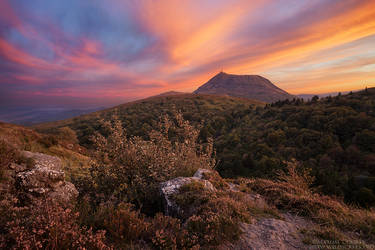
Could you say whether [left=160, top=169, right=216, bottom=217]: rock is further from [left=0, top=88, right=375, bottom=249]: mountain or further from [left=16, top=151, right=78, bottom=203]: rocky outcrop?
[left=16, top=151, right=78, bottom=203]: rocky outcrop

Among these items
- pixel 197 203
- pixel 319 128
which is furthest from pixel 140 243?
pixel 319 128

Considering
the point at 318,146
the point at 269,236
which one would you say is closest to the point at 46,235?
the point at 269,236

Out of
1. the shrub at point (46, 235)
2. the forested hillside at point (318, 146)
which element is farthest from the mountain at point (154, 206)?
the forested hillside at point (318, 146)

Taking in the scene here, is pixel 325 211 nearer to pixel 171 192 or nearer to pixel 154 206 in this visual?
pixel 171 192

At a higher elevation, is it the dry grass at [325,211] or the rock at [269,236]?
the rock at [269,236]

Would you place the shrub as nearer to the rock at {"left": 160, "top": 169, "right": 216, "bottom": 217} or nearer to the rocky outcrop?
the rocky outcrop

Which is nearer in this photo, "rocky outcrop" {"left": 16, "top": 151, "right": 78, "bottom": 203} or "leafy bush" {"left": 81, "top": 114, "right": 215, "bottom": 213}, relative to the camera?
"rocky outcrop" {"left": 16, "top": 151, "right": 78, "bottom": 203}

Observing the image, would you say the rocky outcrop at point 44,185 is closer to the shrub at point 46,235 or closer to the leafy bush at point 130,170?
the leafy bush at point 130,170

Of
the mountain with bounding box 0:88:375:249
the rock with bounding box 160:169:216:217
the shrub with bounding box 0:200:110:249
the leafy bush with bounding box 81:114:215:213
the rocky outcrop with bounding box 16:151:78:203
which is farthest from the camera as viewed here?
the leafy bush with bounding box 81:114:215:213

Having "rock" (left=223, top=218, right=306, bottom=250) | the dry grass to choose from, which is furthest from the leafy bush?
the dry grass

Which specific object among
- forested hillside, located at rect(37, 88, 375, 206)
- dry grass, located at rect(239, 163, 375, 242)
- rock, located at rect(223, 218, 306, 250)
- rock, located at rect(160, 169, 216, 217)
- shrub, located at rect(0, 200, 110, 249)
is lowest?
forested hillside, located at rect(37, 88, 375, 206)

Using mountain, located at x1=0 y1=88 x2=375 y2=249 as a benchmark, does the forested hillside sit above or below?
below

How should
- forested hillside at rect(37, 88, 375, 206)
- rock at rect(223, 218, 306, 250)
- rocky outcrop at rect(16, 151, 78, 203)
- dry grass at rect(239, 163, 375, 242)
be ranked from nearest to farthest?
rock at rect(223, 218, 306, 250)
rocky outcrop at rect(16, 151, 78, 203)
dry grass at rect(239, 163, 375, 242)
forested hillside at rect(37, 88, 375, 206)

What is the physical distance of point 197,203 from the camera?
14.6 ft
